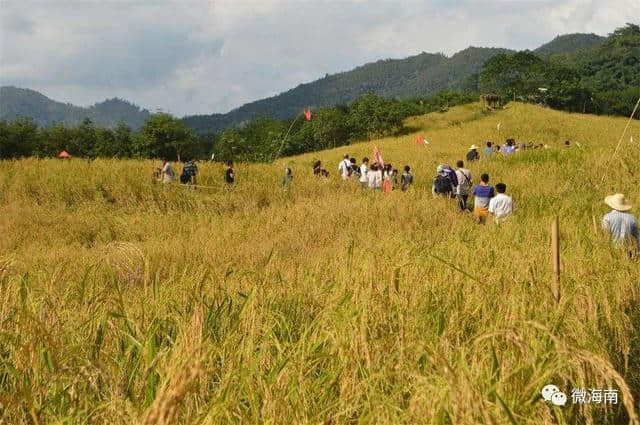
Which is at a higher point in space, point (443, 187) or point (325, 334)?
point (325, 334)

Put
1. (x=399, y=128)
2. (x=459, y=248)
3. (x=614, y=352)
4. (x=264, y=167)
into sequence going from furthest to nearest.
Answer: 1. (x=399, y=128)
2. (x=264, y=167)
3. (x=459, y=248)
4. (x=614, y=352)

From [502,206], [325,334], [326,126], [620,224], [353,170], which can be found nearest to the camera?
[325,334]

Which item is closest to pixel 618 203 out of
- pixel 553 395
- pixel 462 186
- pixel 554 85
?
pixel 553 395

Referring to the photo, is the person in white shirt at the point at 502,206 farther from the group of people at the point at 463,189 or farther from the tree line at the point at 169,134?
the tree line at the point at 169,134

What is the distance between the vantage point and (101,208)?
10.4 m

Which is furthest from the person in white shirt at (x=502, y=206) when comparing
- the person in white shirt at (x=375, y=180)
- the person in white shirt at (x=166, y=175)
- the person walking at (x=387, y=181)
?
the person in white shirt at (x=166, y=175)

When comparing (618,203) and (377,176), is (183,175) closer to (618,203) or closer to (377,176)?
(377,176)

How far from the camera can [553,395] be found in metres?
1.71

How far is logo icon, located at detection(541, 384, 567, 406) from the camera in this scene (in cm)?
169

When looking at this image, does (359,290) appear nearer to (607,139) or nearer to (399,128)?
(607,139)

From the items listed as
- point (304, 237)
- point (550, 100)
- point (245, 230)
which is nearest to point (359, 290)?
point (304, 237)

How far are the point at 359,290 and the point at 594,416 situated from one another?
1.40m

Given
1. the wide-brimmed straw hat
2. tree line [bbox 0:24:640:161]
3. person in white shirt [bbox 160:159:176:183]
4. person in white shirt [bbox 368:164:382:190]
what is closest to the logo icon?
the wide-brimmed straw hat

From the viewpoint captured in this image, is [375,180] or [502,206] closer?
[502,206]
